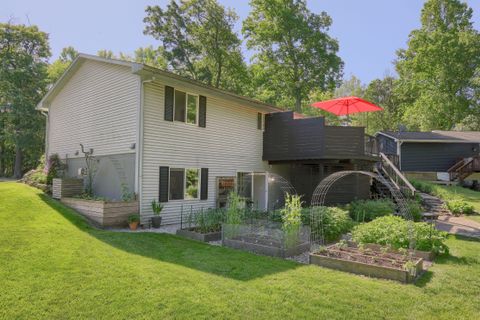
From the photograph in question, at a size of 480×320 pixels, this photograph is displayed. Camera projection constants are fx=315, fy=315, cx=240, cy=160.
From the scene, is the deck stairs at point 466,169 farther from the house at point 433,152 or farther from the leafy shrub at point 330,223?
the leafy shrub at point 330,223

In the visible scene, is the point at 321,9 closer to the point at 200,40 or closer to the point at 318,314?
the point at 200,40

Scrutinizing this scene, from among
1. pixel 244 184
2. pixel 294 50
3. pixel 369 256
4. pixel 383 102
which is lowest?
pixel 369 256

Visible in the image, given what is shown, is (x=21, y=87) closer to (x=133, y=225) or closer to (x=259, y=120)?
(x=259, y=120)

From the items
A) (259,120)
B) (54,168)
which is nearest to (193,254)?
(259,120)

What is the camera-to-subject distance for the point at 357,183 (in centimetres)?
1361

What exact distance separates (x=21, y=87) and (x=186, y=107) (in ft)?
74.1

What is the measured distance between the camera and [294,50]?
88.2ft

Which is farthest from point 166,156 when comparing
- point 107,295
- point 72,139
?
point 107,295

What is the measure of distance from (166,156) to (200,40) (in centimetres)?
2018

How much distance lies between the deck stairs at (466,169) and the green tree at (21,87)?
105 ft

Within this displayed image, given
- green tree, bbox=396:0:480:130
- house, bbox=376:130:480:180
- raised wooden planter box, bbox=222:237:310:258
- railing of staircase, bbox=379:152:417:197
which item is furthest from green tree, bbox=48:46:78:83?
green tree, bbox=396:0:480:130

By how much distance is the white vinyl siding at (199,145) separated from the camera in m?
10.1

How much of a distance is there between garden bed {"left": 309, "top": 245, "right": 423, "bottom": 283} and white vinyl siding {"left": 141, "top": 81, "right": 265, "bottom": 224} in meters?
5.84

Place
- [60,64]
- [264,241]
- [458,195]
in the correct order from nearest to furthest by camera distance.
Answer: [264,241] → [458,195] → [60,64]
